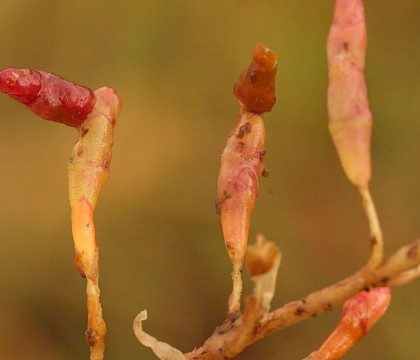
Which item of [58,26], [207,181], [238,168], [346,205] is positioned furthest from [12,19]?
[238,168]

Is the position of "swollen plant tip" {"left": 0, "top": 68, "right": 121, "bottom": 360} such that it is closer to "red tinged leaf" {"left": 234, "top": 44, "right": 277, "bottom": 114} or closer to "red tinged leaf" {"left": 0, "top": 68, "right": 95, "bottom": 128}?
"red tinged leaf" {"left": 0, "top": 68, "right": 95, "bottom": 128}

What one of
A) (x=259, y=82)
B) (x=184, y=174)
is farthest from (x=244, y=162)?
(x=184, y=174)

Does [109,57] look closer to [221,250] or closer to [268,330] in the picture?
[221,250]

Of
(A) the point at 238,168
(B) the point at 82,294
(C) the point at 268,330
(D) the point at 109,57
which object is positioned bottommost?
(B) the point at 82,294

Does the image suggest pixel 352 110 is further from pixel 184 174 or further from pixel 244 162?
pixel 184 174

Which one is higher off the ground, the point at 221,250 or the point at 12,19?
the point at 12,19

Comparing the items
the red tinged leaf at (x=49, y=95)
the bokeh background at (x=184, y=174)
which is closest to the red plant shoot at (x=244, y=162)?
the red tinged leaf at (x=49, y=95)
